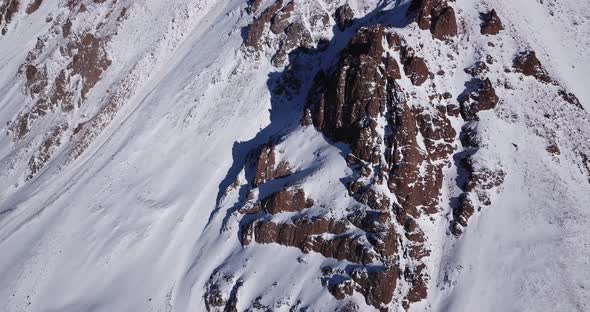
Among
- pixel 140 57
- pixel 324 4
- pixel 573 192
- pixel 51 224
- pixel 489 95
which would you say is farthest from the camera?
pixel 140 57

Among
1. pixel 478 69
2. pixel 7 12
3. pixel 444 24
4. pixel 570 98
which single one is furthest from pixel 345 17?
pixel 7 12

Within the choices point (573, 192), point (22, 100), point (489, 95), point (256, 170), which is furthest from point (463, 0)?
point (22, 100)

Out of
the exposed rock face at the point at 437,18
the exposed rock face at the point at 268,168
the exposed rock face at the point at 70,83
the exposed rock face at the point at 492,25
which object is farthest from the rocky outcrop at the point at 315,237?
the exposed rock face at the point at 70,83

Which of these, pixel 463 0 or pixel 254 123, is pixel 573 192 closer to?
pixel 463 0

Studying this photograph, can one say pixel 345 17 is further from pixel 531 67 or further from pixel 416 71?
pixel 531 67

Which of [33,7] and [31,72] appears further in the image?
[33,7]

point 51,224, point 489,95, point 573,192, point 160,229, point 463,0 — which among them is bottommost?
point 573,192
